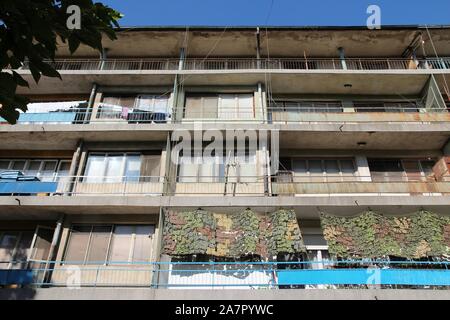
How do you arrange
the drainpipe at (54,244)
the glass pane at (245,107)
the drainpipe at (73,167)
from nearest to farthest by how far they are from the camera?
the drainpipe at (54,244) < the drainpipe at (73,167) < the glass pane at (245,107)

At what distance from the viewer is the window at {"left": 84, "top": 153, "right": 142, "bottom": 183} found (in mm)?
14961

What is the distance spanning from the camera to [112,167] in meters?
15.4

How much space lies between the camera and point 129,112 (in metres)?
16.3

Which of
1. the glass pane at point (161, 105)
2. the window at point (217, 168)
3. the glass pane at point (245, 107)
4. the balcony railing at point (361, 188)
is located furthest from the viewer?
the glass pane at point (161, 105)

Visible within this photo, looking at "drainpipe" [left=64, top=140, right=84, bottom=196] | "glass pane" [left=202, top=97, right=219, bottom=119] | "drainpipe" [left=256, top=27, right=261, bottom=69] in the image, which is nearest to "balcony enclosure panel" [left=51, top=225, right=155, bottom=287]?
"drainpipe" [left=64, top=140, right=84, bottom=196]

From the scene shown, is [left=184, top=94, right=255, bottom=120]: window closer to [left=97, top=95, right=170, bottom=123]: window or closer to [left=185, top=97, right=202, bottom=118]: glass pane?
[left=185, top=97, right=202, bottom=118]: glass pane

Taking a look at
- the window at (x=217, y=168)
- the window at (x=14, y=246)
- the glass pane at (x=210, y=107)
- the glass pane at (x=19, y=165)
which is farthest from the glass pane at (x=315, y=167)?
the glass pane at (x=19, y=165)

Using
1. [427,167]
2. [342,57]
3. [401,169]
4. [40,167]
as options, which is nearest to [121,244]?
[40,167]

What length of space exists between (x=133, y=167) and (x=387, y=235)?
33.1 feet

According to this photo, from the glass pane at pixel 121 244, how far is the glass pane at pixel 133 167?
209cm

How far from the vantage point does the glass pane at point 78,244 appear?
13.3 metres

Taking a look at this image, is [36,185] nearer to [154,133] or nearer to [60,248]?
[60,248]

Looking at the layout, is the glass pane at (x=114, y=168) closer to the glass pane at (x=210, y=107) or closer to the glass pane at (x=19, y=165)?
the glass pane at (x=19, y=165)

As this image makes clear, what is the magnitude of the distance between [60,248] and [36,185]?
8.71ft
